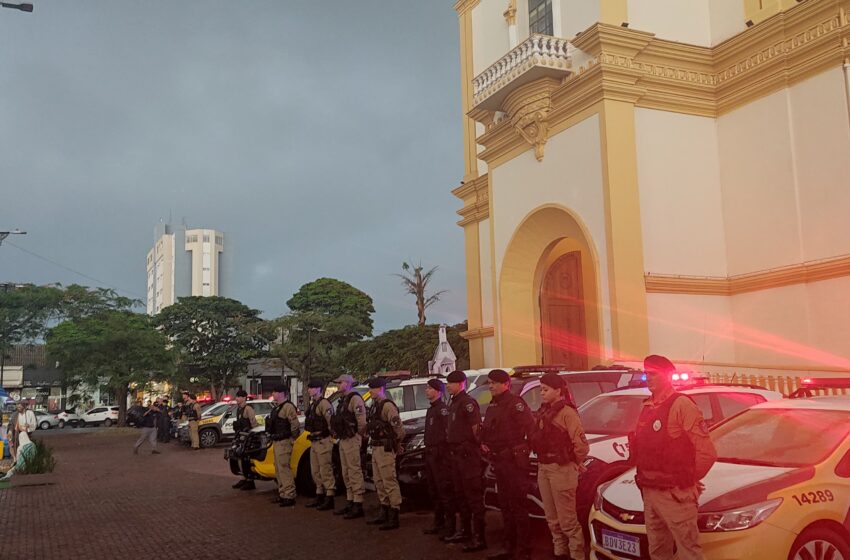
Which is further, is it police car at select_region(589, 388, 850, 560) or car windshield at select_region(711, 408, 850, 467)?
car windshield at select_region(711, 408, 850, 467)

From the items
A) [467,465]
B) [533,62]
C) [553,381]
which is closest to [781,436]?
[553,381]

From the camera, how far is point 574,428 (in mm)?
6535

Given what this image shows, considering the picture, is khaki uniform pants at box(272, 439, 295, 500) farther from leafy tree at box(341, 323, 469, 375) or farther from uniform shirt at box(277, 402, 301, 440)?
leafy tree at box(341, 323, 469, 375)

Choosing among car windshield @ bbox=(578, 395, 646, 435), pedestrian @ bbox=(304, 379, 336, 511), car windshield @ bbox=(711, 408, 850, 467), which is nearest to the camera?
car windshield @ bbox=(711, 408, 850, 467)

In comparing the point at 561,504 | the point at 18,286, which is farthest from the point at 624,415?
the point at 18,286

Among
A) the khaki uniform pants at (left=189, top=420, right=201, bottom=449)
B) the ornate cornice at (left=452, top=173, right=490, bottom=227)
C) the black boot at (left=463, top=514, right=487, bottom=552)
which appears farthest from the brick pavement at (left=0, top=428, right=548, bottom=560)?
the ornate cornice at (left=452, top=173, right=490, bottom=227)

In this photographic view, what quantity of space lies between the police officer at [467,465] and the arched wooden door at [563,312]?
37.7 feet

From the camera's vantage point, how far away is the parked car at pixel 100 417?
5222 centimetres

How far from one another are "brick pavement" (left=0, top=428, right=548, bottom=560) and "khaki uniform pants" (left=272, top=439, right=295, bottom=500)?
294 mm

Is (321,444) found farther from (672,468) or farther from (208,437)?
(208,437)

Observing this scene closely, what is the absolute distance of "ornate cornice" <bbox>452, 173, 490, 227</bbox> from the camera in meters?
24.2

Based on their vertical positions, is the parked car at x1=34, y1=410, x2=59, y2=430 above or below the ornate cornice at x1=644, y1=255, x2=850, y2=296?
below

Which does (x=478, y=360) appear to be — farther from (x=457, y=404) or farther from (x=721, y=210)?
(x=457, y=404)

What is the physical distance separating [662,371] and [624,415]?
2.69m
